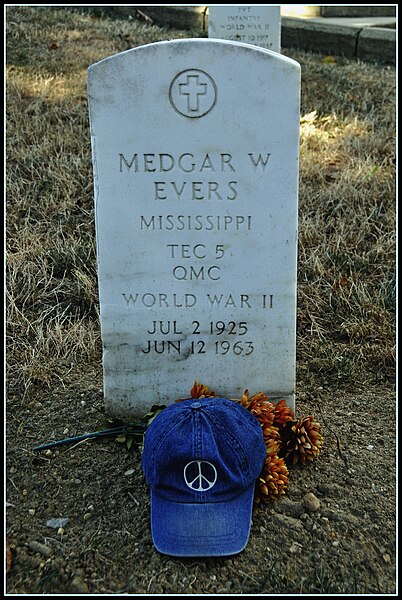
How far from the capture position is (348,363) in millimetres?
3264

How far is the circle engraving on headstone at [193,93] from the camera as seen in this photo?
7.99 feet

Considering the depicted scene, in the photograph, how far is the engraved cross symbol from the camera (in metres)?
2.44

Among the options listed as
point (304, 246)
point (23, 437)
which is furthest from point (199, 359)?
point (304, 246)

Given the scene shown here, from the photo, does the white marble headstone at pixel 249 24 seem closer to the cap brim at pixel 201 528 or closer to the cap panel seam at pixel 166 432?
the cap panel seam at pixel 166 432

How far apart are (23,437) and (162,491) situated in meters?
0.77

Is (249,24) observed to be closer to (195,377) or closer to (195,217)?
(195,217)

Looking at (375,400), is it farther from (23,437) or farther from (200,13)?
(200,13)

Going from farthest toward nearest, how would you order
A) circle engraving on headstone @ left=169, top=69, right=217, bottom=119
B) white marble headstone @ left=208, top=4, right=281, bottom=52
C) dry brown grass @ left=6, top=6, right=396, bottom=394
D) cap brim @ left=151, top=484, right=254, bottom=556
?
white marble headstone @ left=208, top=4, right=281, bottom=52, dry brown grass @ left=6, top=6, right=396, bottom=394, circle engraving on headstone @ left=169, top=69, right=217, bottom=119, cap brim @ left=151, top=484, right=254, bottom=556

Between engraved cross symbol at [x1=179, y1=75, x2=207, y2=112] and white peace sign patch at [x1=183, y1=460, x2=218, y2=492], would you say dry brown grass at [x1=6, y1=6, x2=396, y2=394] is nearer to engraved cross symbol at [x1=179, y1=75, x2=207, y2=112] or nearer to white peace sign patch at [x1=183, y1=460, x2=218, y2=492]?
white peace sign patch at [x1=183, y1=460, x2=218, y2=492]

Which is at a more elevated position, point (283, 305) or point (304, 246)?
point (304, 246)

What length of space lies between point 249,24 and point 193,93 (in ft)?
14.2

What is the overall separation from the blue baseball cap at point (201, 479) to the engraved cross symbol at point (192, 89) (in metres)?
0.99

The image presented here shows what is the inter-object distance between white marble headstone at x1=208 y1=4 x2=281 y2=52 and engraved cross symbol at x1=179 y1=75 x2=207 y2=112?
4.19 metres

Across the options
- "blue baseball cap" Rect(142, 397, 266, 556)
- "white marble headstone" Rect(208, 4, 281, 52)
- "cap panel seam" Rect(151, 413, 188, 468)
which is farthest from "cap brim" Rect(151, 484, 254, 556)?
"white marble headstone" Rect(208, 4, 281, 52)
